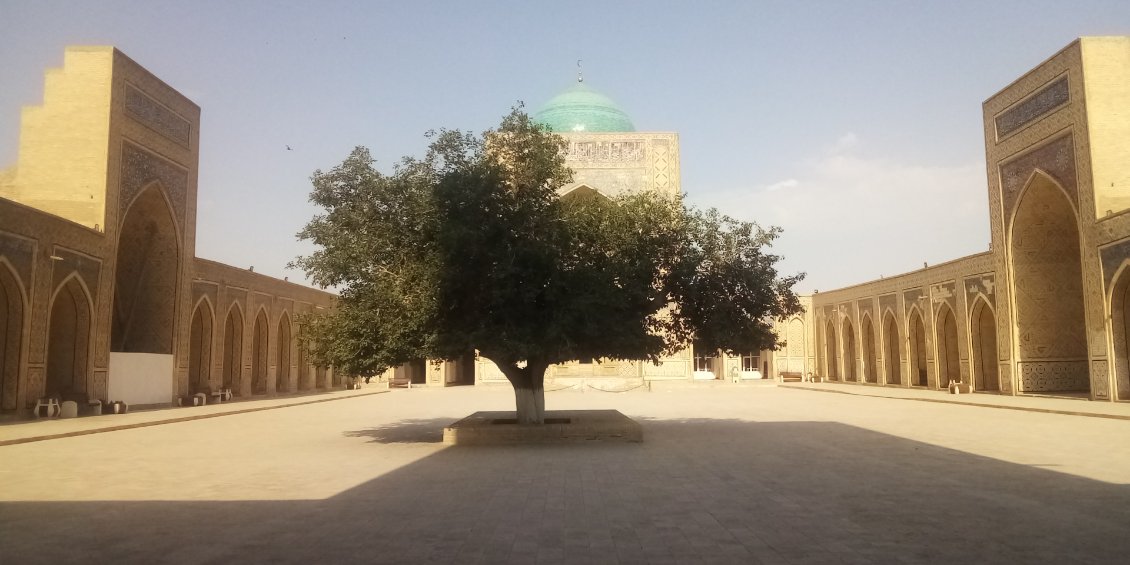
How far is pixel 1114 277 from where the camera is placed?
20.0 m

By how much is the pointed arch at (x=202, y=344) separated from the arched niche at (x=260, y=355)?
13.0 ft

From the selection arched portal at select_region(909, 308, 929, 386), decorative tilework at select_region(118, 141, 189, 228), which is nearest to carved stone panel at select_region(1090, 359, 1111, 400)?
arched portal at select_region(909, 308, 929, 386)

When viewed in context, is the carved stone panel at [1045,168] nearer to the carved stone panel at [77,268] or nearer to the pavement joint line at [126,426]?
the pavement joint line at [126,426]

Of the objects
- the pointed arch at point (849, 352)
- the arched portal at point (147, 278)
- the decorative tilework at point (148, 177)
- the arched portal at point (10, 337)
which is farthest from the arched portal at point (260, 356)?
the pointed arch at point (849, 352)

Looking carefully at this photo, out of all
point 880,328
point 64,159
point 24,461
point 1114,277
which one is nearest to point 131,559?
point 24,461

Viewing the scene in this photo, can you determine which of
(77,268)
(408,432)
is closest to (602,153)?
(77,268)

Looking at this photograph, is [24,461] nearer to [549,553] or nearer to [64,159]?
[549,553]

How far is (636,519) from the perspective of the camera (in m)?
6.18

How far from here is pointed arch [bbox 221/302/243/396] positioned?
95.6 ft

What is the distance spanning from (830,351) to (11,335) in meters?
38.2

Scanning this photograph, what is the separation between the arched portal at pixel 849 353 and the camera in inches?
1606

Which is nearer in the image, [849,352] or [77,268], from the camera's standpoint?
[77,268]

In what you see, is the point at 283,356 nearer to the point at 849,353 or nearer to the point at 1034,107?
the point at 849,353

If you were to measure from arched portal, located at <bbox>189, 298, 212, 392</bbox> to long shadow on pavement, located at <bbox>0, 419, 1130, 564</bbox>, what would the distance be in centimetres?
2021
